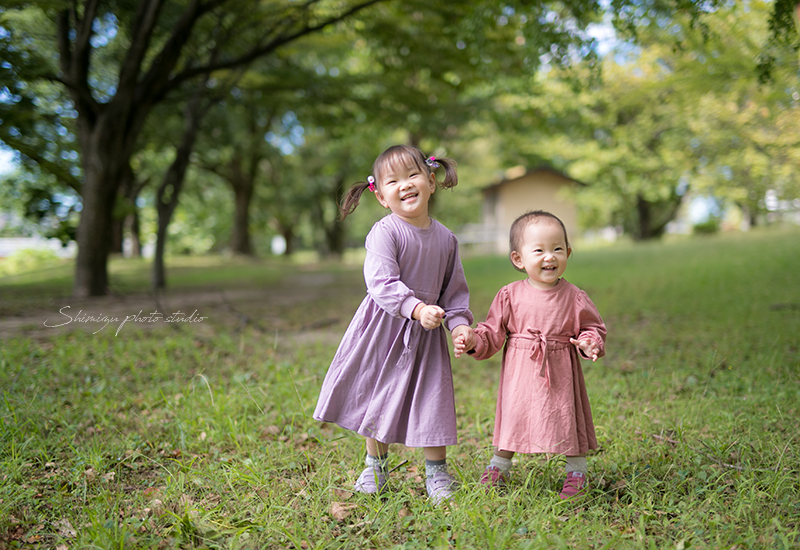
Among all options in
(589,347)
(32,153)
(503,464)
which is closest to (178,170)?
(32,153)

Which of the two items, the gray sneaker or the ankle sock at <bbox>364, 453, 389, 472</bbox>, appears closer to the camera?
the gray sneaker

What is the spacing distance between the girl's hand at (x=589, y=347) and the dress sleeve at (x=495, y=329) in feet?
1.09

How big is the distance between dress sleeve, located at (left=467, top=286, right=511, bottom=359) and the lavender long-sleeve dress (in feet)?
0.31

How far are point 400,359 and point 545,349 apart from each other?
25.8 inches

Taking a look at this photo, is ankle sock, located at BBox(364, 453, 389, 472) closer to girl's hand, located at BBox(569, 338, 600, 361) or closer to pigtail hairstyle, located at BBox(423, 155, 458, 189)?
girl's hand, located at BBox(569, 338, 600, 361)

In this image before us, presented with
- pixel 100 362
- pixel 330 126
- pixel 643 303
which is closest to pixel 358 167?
pixel 330 126

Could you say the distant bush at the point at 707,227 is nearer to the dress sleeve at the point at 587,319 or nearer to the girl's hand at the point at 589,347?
the dress sleeve at the point at 587,319

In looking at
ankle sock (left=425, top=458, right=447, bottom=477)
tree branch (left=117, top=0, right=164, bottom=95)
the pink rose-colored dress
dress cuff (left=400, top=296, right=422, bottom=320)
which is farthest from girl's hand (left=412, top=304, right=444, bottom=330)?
tree branch (left=117, top=0, right=164, bottom=95)

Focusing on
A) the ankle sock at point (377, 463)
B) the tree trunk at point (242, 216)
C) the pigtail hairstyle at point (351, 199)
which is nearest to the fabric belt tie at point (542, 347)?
the ankle sock at point (377, 463)

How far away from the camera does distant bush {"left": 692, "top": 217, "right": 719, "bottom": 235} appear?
2264 centimetres

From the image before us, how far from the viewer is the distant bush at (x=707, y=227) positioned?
22.6 meters

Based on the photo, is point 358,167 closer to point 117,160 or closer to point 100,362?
point 117,160

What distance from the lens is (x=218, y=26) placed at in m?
8.31

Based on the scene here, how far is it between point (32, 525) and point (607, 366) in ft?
14.2
